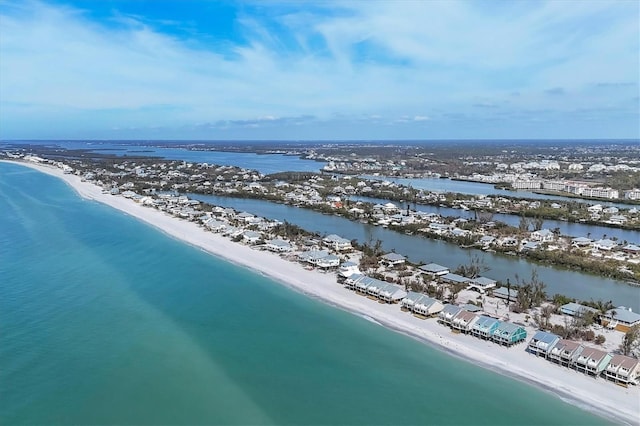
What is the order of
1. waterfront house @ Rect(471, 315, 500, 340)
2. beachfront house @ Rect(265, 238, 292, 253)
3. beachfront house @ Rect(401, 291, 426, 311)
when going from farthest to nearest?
1. beachfront house @ Rect(265, 238, 292, 253)
2. beachfront house @ Rect(401, 291, 426, 311)
3. waterfront house @ Rect(471, 315, 500, 340)

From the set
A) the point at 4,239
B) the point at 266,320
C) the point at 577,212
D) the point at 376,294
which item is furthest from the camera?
the point at 577,212

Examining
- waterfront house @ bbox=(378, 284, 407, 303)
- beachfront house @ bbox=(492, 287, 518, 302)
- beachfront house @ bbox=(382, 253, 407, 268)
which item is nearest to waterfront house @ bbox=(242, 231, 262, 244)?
beachfront house @ bbox=(382, 253, 407, 268)

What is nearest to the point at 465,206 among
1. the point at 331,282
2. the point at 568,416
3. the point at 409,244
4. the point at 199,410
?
the point at 409,244

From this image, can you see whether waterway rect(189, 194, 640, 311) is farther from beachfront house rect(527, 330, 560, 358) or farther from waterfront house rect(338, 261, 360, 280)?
beachfront house rect(527, 330, 560, 358)

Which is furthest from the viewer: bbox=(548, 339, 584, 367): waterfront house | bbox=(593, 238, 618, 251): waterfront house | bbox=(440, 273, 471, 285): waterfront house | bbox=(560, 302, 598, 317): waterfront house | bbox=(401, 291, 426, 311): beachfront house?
bbox=(593, 238, 618, 251): waterfront house

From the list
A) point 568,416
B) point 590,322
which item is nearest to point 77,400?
point 568,416

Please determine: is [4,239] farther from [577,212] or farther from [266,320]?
[577,212]

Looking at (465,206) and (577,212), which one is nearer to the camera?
(577,212)

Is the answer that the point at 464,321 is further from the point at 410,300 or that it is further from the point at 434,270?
the point at 434,270

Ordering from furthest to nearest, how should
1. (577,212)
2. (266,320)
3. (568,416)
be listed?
1. (577,212)
2. (266,320)
3. (568,416)
